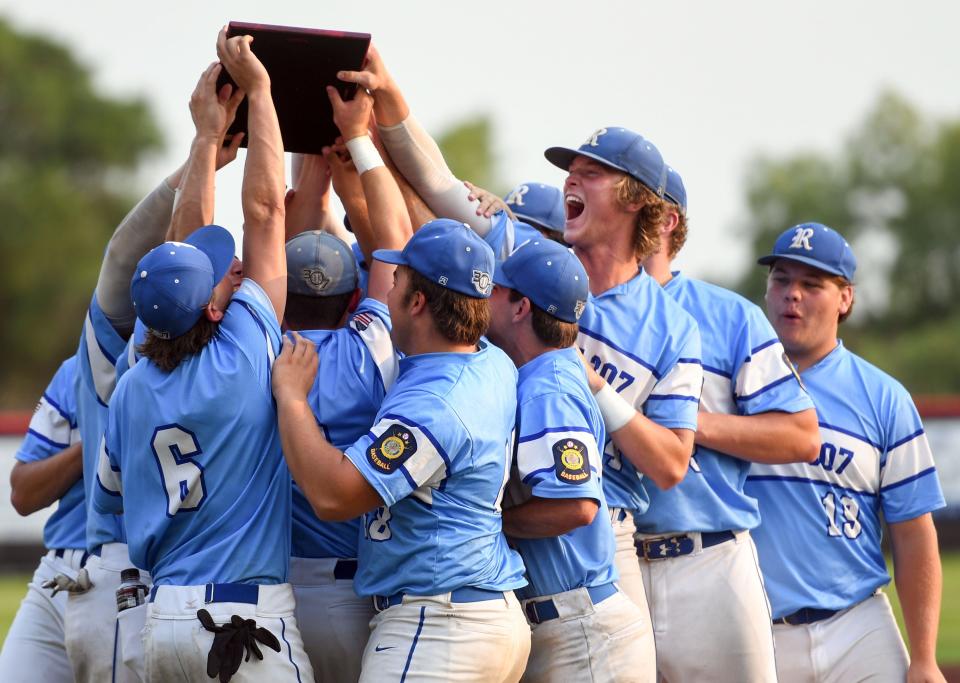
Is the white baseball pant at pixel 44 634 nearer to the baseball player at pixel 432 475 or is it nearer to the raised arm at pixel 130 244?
the raised arm at pixel 130 244

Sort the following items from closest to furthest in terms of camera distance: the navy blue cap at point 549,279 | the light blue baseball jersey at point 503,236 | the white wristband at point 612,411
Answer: the navy blue cap at point 549,279
the white wristband at point 612,411
the light blue baseball jersey at point 503,236

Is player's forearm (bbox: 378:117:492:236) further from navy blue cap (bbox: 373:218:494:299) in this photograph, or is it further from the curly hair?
navy blue cap (bbox: 373:218:494:299)

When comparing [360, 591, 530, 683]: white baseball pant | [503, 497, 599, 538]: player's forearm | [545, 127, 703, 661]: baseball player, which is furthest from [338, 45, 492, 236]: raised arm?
[360, 591, 530, 683]: white baseball pant

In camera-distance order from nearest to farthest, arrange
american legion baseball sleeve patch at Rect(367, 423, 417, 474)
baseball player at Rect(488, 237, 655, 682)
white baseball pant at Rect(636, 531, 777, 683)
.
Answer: american legion baseball sleeve patch at Rect(367, 423, 417, 474), baseball player at Rect(488, 237, 655, 682), white baseball pant at Rect(636, 531, 777, 683)

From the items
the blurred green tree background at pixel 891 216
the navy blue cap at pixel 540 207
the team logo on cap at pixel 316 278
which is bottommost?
the team logo on cap at pixel 316 278

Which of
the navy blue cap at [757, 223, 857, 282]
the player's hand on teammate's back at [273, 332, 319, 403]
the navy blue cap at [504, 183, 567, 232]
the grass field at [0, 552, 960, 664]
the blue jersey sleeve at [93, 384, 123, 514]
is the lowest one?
the grass field at [0, 552, 960, 664]

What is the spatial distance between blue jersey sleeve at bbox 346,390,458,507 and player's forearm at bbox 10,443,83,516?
225cm

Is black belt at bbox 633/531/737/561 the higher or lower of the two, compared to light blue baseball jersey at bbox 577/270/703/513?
lower

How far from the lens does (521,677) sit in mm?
4961

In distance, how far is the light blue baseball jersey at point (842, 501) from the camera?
5902mm

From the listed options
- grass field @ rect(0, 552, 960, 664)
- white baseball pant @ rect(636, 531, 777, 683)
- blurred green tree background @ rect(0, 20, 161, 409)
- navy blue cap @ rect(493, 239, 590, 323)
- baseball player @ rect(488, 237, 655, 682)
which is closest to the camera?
baseball player @ rect(488, 237, 655, 682)

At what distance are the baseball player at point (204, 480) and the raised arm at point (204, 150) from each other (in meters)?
0.47

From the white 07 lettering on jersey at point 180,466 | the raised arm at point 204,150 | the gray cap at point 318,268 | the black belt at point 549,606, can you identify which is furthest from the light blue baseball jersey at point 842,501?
the raised arm at point 204,150

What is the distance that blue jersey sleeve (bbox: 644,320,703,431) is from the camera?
5312mm
